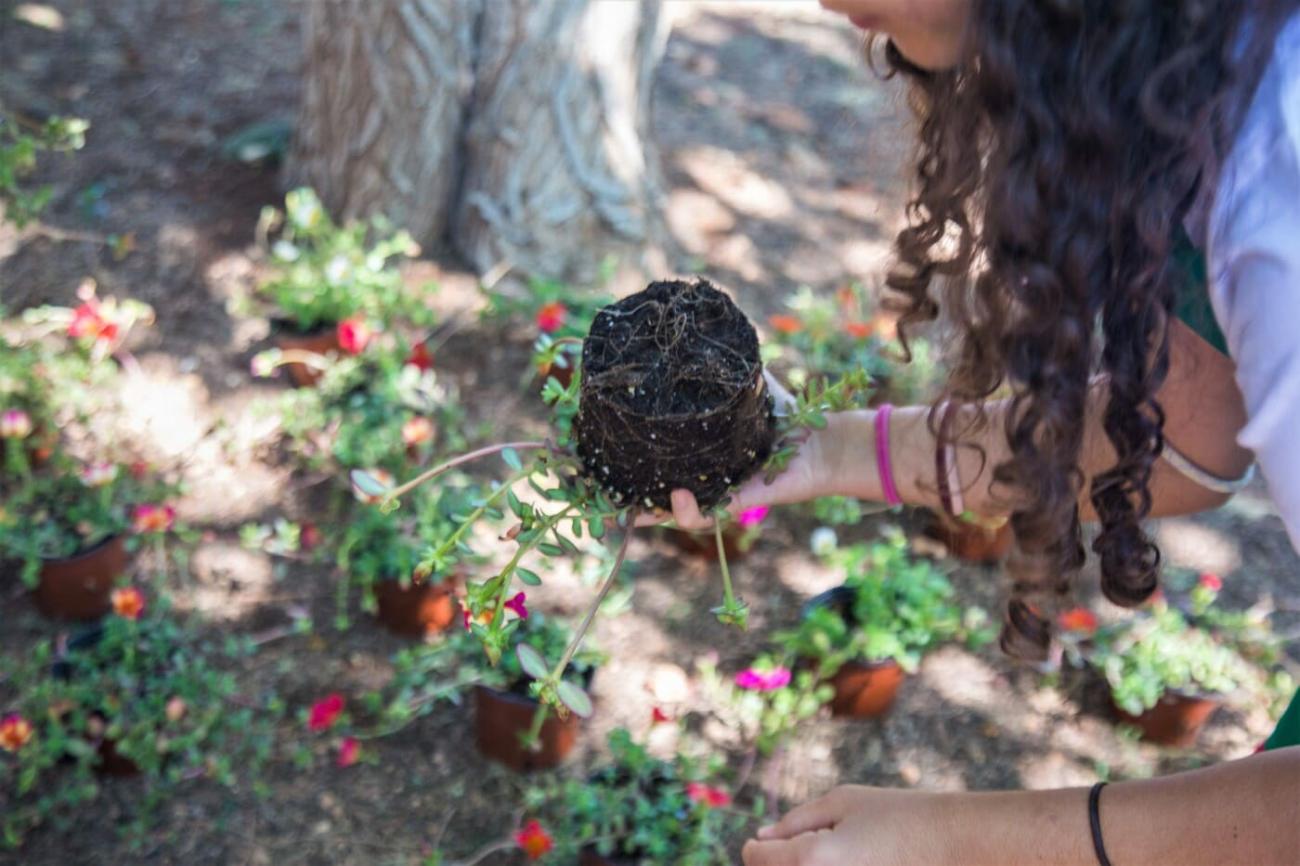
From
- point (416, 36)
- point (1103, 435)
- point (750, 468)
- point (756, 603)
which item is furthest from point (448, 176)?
point (1103, 435)

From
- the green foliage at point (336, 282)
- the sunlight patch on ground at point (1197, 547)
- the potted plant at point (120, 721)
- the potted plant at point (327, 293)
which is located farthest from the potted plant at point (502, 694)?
the sunlight patch on ground at point (1197, 547)

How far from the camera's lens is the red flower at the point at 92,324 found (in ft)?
8.47

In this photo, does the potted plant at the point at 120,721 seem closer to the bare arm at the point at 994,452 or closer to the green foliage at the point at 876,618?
the green foliage at the point at 876,618

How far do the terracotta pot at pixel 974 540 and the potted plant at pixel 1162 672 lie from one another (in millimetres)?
314

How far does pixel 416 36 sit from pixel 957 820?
2598 millimetres

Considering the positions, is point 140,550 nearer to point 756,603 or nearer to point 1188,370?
point 756,603

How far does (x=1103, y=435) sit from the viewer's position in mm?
1381

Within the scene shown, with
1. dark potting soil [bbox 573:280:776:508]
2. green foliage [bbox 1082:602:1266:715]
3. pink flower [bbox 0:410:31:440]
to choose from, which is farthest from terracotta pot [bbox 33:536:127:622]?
green foliage [bbox 1082:602:1266:715]

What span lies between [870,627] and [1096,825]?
120 centimetres

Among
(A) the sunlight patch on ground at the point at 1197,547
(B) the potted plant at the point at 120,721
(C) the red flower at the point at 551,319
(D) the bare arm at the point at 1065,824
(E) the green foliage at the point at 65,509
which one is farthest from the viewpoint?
(A) the sunlight patch on ground at the point at 1197,547

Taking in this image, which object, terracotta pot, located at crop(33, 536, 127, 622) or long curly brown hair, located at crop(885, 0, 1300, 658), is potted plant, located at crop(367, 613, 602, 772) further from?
long curly brown hair, located at crop(885, 0, 1300, 658)

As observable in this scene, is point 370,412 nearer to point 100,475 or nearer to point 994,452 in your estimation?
point 100,475

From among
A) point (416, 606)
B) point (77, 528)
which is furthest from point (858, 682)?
point (77, 528)

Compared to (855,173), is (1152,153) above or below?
above
